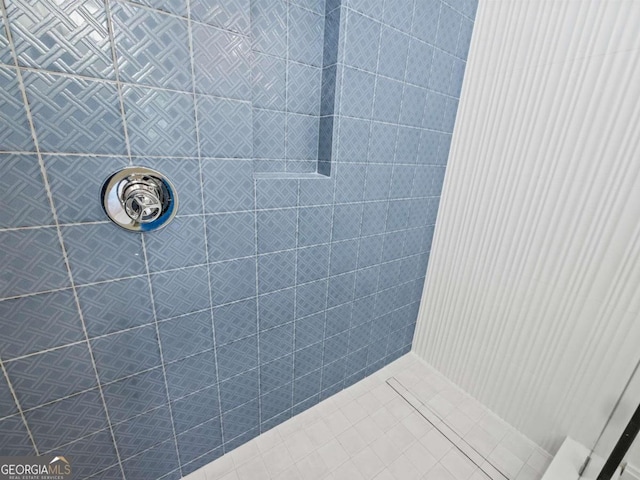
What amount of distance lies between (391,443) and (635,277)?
1521mm

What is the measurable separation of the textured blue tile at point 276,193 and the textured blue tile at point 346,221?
30cm

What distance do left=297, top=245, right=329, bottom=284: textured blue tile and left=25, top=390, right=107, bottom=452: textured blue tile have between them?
3.24 feet

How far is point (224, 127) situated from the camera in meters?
1.09

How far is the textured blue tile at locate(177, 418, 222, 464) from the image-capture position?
139 cm

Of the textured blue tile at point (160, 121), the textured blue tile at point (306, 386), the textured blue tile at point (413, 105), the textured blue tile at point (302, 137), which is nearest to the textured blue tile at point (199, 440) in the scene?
the textured blue tile at point (306, 386)

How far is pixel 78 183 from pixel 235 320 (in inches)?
32.4

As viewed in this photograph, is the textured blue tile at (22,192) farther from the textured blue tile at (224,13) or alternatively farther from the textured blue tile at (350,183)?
the textured blue tile at (350,183)

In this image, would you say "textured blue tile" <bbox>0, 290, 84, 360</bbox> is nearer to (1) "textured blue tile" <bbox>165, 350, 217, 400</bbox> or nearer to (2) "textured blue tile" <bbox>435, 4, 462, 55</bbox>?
(1) "textured blue tile" <bbox>165, 350, 217, 400</bbox>

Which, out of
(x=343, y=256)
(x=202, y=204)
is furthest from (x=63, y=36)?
(x=343, y=256)

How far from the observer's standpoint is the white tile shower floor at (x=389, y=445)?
150cm

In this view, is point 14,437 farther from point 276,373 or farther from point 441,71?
point 441,71

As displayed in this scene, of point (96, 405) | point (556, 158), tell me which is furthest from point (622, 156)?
point (96, 405)

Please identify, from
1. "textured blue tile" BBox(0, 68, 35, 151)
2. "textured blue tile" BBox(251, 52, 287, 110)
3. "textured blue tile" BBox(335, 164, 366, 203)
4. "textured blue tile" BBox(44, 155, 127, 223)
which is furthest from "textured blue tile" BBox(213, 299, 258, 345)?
"textured blue tile" BBox(251, 52, 287, 110)

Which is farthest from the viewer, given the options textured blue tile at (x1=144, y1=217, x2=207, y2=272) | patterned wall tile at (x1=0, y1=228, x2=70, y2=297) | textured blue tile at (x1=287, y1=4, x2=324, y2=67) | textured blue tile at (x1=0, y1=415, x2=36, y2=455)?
textured blue tile at (x1=287, y1=4, x2=324, y2=67)
